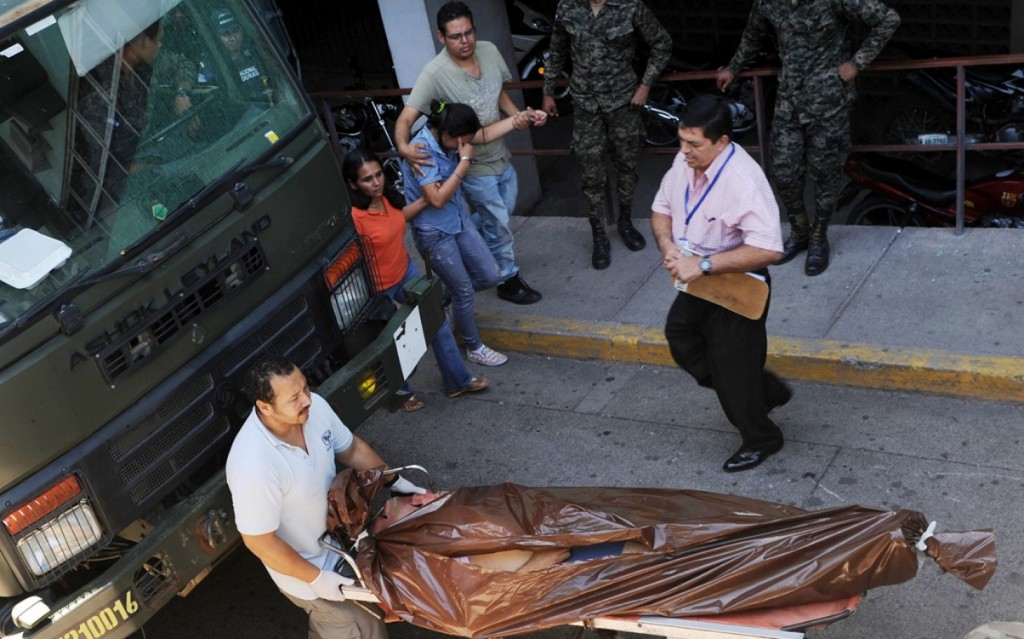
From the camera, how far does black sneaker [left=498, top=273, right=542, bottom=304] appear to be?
6.75 meters

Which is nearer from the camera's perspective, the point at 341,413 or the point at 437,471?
the point at 341,413

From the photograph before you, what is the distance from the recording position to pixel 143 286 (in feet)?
13.6

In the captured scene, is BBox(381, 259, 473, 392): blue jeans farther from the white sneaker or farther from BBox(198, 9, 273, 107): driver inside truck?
BBox(198, 9, 273, 107): driver inside truck

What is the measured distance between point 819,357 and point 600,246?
1755mm

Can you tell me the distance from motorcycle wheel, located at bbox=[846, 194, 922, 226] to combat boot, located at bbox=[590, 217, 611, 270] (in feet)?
4.95

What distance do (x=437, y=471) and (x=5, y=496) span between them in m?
2.21

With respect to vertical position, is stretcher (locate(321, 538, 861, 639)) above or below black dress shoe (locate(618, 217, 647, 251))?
above

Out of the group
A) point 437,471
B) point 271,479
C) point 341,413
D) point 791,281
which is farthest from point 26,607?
point 791,281

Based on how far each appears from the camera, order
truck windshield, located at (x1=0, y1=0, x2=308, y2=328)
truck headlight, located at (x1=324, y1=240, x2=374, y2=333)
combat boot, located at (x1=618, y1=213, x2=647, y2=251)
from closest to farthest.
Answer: truck windshield, located at (x1=0, y1=0, x2=308, y2=328) → truck headlight, located at (x1=324, y1=240, x2=374, y2=333) → combat boot, located at (x1=618, y1=213, x2=647, y2=251)

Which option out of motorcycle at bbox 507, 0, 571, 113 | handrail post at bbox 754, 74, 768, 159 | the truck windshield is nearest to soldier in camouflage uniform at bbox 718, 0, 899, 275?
handrail post at bbox 754, 74, 768, 159

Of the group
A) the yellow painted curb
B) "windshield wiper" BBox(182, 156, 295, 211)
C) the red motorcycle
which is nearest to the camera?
"windshield wiper" BBox(182, 156, 295, 211)

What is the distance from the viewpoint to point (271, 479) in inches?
144

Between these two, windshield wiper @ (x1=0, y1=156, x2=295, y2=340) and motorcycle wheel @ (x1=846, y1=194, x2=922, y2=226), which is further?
motorcycle wheel @ (x1=846, y1=194, x2=922, y2=226)

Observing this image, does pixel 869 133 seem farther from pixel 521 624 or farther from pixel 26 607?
pixel 26 607
